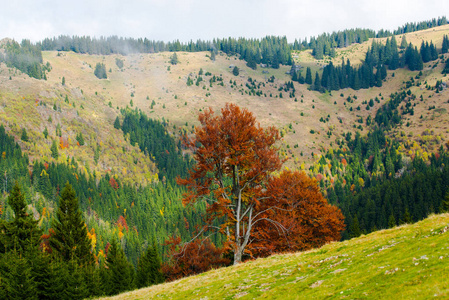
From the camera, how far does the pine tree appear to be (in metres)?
41.9

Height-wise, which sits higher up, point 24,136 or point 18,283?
point 24,136

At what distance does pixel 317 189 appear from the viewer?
46375 millimetres

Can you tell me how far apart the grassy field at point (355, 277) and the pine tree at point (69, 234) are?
26.6 metres

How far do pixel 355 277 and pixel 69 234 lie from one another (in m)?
39.8

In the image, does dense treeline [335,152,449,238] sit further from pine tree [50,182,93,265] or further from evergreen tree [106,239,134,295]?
pine tree [50,182,93,265]

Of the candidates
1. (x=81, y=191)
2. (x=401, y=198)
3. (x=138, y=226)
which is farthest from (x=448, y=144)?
(x=81, y=191)

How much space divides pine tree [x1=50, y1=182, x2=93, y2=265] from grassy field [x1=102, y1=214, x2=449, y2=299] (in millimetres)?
26554

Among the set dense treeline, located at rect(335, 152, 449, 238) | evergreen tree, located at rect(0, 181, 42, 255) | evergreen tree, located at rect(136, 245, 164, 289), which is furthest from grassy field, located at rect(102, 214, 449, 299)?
dense treeline, located at rect(335, 152, 449, 238)

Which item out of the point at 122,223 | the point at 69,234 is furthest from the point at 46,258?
the point at 122,223

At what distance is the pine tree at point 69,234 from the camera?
4194cm

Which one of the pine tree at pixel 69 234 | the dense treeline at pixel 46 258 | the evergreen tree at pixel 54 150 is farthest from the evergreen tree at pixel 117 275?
the evergreen tree at pixel 54 150

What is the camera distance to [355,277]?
11984 millimetres

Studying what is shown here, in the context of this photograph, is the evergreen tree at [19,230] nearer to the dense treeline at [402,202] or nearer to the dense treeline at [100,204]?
the dense treeline at [402,202]

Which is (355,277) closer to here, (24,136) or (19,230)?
(19,230)
